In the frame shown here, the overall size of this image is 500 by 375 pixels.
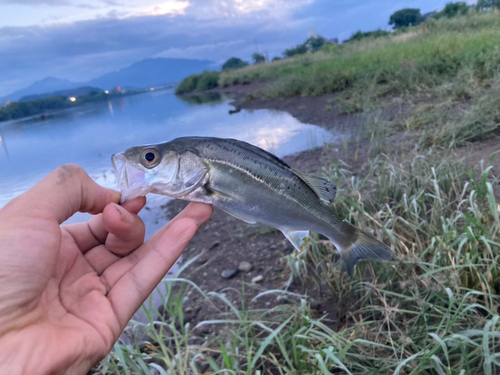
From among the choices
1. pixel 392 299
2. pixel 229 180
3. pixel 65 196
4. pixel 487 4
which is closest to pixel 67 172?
pixel 65 196

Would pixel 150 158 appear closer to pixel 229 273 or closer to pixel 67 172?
pixel 67 172

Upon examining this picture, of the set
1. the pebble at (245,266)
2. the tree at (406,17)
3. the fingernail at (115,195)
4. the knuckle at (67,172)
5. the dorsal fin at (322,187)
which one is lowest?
the pebble at (245,266)

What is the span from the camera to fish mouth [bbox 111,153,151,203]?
1631mm

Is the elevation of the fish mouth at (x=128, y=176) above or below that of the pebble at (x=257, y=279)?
above

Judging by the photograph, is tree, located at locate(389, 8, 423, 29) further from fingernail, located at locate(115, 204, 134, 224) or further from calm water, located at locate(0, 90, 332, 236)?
fingernail, located at locate(115, 204, 134, 224)

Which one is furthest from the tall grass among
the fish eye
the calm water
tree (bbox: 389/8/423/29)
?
tree (bbox: 389/8/423/29)

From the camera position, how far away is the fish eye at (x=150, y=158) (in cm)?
164

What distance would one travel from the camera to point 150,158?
1.65m

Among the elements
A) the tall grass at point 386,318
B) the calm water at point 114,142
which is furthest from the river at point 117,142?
the tall grass at point 386,318

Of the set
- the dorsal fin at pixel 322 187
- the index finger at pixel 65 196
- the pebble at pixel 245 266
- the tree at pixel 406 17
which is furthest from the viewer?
the tree at pixel 406 17

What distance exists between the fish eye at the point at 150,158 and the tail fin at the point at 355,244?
0.99 meters

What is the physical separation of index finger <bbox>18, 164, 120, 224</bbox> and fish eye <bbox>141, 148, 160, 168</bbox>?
1.15 feet

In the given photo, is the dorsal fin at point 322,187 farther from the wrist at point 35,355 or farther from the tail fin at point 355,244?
the wrist at point 35,355

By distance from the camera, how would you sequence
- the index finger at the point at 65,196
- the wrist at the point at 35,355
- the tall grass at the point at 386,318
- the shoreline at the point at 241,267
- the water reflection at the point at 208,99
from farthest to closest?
the water reflection at the point at 208,99, the shoreline at the point at 241,267, the tall grass at the point at 386,318, the index finger at the point at 65,196, the wrist at the point at 35,355
